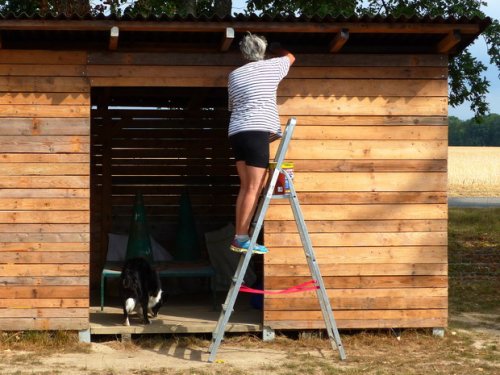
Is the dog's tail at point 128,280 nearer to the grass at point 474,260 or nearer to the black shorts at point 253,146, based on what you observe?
the black shorts at point 253,146

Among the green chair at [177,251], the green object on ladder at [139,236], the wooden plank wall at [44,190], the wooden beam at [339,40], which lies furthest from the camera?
the green object on ladder at [139,236]

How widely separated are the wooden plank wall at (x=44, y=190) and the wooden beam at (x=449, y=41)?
11.1 ft

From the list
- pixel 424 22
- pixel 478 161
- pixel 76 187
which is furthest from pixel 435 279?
pixel 478 161

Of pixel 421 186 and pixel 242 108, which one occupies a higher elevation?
pixel 242 108

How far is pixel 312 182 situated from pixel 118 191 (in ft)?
13.1

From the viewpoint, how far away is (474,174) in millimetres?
43656

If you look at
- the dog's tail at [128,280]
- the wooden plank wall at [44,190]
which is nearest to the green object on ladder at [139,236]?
the dog's tail at [128,280]

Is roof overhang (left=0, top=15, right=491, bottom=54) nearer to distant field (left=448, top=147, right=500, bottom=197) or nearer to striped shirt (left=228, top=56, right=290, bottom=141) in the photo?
striped shirt (left=228, top=56, right=290, bottom=141)

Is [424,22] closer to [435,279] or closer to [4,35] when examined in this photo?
[435,279]

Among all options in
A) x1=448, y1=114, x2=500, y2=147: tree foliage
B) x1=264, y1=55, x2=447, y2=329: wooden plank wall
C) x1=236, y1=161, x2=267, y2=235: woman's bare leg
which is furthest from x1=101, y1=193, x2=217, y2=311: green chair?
x1=448, y1=114, x2=500, y2=147: tree foliage

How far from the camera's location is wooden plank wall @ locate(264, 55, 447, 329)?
9102mm

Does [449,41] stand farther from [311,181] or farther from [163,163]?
[163,163]

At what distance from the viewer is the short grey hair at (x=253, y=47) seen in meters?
8.07

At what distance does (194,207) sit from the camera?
41.1ft
